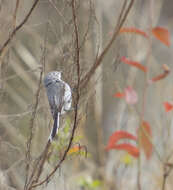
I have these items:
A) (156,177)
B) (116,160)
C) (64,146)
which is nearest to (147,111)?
(116,160)

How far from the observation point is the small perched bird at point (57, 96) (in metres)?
2.03

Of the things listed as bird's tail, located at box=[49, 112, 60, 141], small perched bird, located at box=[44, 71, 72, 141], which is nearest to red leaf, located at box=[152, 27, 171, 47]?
small perched bird, located at box=[44, 71, 72, 141]

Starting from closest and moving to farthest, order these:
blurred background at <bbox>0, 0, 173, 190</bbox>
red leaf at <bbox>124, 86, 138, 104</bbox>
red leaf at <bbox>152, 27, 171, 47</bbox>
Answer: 1. red leaf at <bbox>152, 27, 171, 47</bbox>
2. red leaf at <bbox>124, 86, 138, 104</bbox>
3. blurred background at <bbox>0, 0, 173, 190</bbox>

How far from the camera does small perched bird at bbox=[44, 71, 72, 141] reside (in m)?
2.03

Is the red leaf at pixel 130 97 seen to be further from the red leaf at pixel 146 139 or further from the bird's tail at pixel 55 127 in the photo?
the bird's tail at pixel 55 127

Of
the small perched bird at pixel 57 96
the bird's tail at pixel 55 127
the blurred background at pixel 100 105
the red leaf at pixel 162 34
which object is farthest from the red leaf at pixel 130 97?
the bird's tail at pixel 55 127

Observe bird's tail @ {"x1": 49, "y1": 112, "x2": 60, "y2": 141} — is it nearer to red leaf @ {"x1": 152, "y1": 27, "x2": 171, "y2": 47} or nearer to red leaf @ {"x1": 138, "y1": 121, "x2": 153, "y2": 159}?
red leaf @ {"x1": 138, "y1": 121, "x2": 153, "y2": 159}

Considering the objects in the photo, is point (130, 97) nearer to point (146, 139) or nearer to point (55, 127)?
point (146, 139)

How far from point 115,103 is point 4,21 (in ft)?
16.4

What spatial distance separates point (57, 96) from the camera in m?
2.17

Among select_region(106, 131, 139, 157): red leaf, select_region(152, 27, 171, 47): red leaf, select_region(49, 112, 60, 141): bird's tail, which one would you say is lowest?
select_region(106, 131, 139, 157): red leaf

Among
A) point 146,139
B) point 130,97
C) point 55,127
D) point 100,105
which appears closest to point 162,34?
point 130,97

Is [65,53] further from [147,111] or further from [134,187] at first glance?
[147,111]

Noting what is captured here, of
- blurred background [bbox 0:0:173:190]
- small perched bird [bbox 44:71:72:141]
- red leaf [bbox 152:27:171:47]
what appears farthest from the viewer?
blurred background [bbox 0:0:173:190]
